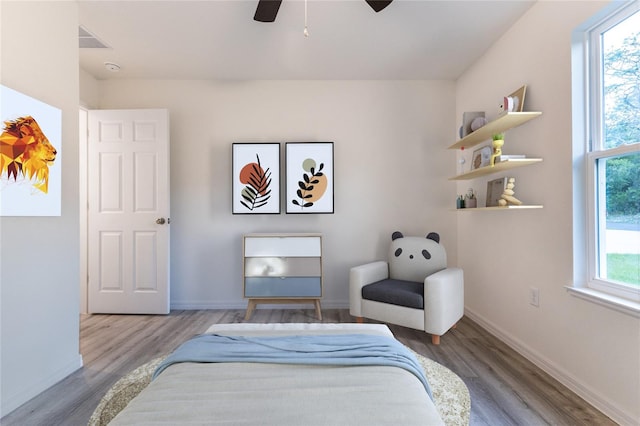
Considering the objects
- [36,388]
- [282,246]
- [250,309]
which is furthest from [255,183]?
[36,388]

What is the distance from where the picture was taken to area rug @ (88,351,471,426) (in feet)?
5.47

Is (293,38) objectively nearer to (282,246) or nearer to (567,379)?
(282,246)

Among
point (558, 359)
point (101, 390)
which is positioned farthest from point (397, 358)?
point (101, 390)

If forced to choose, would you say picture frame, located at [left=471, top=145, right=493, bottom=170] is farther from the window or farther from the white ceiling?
the white ceiling

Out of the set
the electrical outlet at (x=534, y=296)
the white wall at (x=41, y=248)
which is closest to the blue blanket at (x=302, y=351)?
the white wall at (x=41, y=248)

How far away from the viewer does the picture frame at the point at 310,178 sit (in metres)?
3.46

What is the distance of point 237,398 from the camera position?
942mm

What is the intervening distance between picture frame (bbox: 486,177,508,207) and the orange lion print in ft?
10.6

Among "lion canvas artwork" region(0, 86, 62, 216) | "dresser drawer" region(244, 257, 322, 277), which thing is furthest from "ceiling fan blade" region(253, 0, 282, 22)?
"dresser drawer" region(244, 257, 322, 277)

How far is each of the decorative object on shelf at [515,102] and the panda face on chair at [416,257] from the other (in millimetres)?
1336

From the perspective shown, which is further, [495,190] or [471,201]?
[471,201]

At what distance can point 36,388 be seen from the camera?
1895 millimetres

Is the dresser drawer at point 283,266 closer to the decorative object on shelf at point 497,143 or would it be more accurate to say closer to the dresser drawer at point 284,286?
the dresser drawer at point 284,286

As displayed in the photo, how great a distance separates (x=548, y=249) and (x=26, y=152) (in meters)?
3.36
